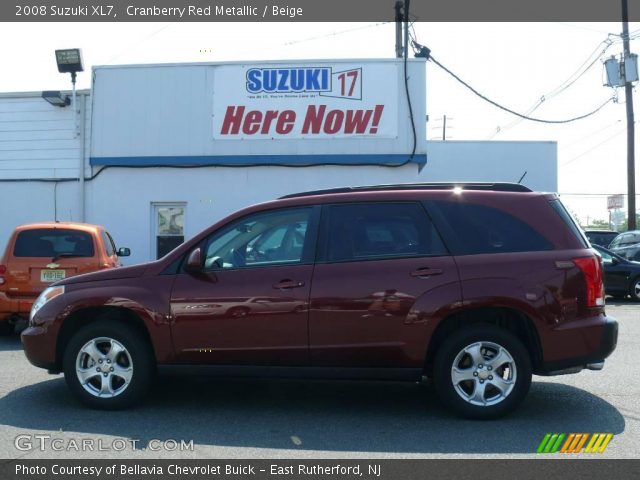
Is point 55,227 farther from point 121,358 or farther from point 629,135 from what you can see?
point 629,135

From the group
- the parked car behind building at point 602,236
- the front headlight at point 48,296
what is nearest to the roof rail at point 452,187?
the front headlight at point 48,296

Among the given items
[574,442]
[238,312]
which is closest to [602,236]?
[574,442]

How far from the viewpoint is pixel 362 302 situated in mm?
5676

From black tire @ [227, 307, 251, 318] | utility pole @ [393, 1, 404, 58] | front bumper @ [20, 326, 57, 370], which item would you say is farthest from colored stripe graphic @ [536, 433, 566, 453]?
utility pole @ [393, 1, 404, 58]

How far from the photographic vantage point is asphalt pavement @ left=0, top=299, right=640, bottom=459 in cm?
503

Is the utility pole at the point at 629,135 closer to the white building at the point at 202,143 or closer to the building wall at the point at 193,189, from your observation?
the white building at the point at 202,143

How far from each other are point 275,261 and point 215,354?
910 millimetres

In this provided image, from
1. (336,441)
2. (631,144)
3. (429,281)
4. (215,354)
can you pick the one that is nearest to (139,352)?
(215,354)

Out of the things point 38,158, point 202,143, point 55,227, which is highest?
point 202,143

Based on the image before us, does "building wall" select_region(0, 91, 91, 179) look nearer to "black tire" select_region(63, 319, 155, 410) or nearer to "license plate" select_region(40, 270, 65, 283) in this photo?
"license plate" select_region(40, 270, 65, 283)

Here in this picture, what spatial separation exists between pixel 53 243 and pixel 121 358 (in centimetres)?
449

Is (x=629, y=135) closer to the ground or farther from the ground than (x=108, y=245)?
farther from the ground

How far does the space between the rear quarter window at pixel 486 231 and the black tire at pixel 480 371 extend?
65 cm

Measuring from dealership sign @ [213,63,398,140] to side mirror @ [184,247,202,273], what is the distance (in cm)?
1033
